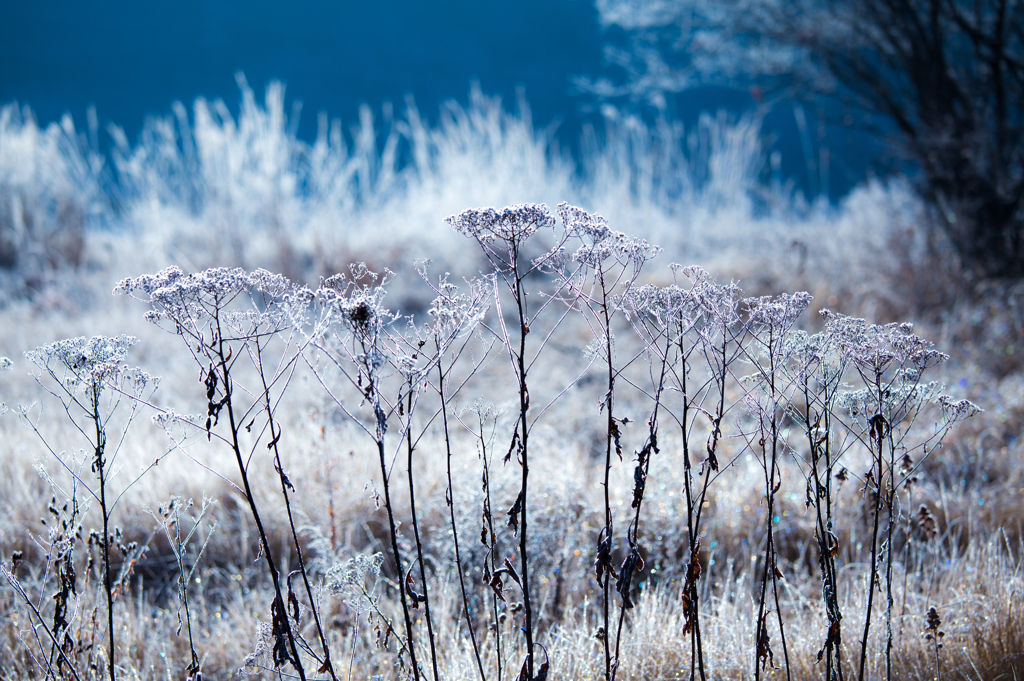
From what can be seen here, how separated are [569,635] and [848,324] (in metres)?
0.97

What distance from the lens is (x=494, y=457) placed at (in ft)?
8.34

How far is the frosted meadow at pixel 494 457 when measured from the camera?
3.51 ft

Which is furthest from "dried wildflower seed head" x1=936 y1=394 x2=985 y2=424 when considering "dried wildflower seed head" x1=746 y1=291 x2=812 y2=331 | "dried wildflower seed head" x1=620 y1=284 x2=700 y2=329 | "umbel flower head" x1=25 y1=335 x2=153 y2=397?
"umbel flower head" x1=25 y1=335 x2=153 y2=397

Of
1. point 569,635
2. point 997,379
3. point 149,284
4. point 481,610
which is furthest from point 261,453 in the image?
point 997,379

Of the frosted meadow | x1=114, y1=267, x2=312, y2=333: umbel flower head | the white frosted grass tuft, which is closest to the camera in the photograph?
x1=114, y1=267, x2=312, y2=333: umbel flower head

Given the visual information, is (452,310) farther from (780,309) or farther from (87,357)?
(87,357)

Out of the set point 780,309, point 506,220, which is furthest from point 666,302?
point 506,220

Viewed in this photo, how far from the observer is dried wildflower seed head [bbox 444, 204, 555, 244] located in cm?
100

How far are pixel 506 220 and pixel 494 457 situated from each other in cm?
168

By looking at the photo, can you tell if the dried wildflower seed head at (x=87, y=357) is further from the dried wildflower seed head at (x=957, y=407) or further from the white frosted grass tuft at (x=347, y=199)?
the white frosted grass tuft at (x=347, y=199)

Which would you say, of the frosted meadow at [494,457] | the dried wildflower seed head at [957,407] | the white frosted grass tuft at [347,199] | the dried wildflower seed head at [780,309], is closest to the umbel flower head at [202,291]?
the frosted meadow at [494,457]

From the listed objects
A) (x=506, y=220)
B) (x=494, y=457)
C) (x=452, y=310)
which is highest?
(x=506, y=220)

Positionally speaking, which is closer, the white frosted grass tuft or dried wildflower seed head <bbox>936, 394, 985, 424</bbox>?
dried wildflower seed head <bbox>936, 394, 985, 424</bbox>

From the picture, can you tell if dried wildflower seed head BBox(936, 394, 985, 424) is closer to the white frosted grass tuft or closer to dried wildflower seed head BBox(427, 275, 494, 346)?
dried wildflower seed head BBox(427, 275, 494, 346)
